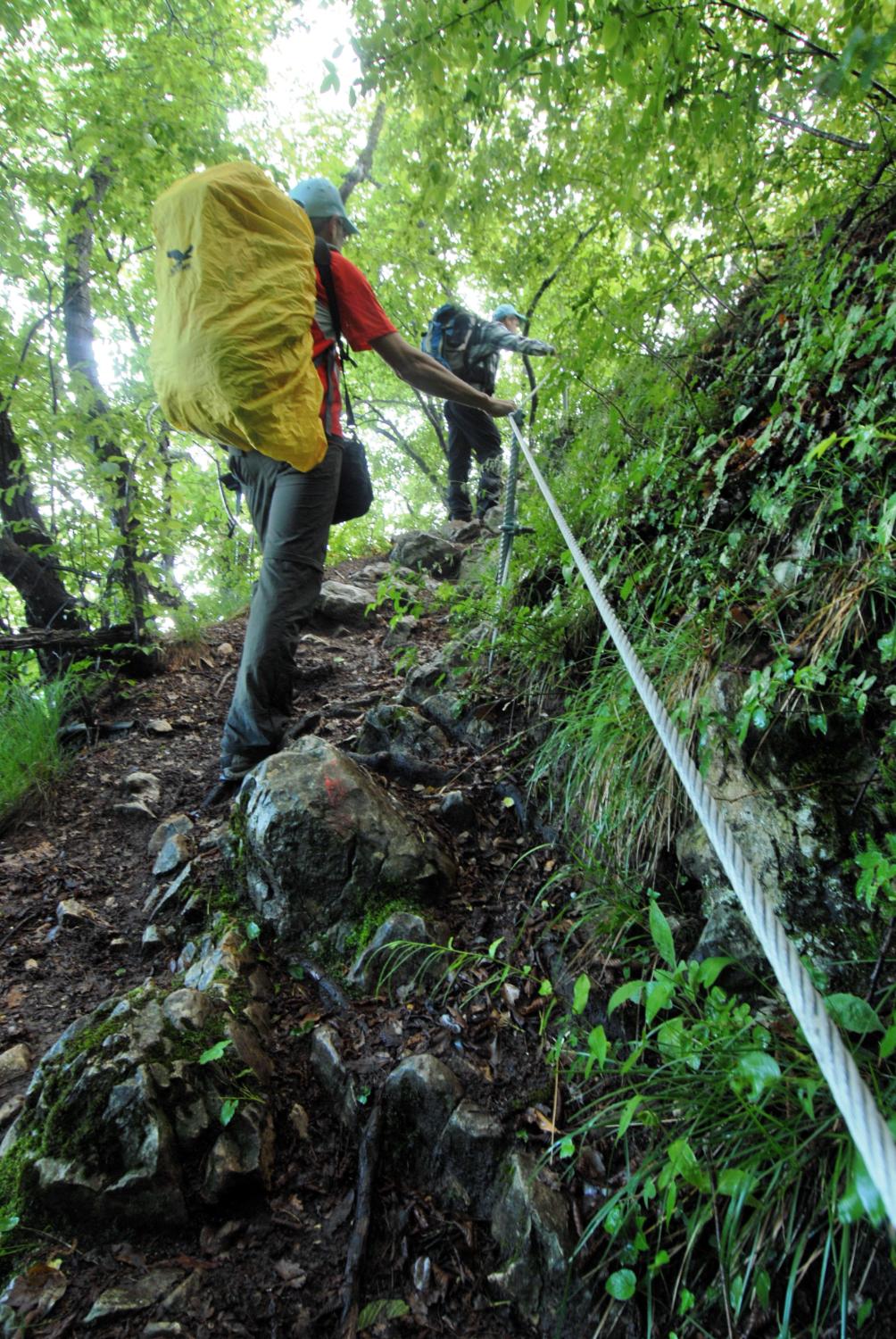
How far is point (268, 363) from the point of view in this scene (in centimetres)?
288

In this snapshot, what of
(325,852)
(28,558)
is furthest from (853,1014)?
(28,558)

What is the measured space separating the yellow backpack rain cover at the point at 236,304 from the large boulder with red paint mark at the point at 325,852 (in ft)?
5.38

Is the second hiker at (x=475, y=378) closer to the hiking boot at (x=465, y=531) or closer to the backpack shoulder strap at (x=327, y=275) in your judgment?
the hiking boot at (x=465, y=531)

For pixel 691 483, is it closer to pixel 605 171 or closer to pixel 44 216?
pixel 605 171

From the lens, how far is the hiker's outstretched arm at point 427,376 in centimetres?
344

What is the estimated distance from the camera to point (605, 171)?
4.00 m

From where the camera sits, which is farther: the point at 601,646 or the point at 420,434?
the point at 420,434

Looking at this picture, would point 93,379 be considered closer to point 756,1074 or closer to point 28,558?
point 28,558

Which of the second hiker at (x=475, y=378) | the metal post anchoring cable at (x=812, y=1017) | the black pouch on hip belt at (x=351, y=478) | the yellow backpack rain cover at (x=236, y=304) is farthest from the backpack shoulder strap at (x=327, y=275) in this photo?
the second hiker at (x=475, y=378)

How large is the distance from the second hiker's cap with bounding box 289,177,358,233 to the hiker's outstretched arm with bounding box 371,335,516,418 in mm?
775

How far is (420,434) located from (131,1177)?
62.3 feet

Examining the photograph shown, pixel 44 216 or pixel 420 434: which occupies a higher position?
pixel 420 434

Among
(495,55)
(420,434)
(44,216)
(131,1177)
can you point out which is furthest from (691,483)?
(420,434)

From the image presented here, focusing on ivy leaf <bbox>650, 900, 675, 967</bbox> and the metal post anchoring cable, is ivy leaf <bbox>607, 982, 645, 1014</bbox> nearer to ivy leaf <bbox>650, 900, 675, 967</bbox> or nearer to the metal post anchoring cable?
ivy leaf <bbox>650, 900, 675, 967</bbox>
